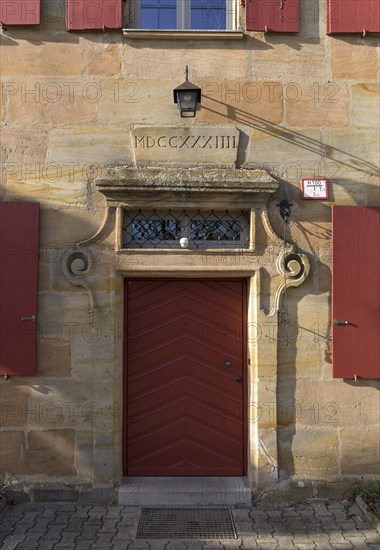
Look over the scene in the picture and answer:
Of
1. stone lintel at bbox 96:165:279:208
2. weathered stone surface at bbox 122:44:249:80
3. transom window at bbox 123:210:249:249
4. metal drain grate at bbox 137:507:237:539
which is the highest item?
weathered stone surface at bbox 122:44:249:80

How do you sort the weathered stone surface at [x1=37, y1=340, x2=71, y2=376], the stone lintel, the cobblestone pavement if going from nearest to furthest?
1. the cobblestone pavement
2. the stone lintel
3. the weathered stone surface at [x1=37, y1=340, x2=71, y2=376]

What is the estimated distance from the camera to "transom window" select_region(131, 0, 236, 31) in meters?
5.62

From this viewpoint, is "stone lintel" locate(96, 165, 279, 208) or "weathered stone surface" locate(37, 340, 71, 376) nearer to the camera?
"stone lintel" locate(96, 165, 279, 208)

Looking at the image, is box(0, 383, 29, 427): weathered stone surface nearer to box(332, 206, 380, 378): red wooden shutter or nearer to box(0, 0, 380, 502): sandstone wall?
box(0, 0, 380, 502): sandstone wall

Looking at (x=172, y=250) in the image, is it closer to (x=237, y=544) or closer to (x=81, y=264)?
(x=81, y=264)

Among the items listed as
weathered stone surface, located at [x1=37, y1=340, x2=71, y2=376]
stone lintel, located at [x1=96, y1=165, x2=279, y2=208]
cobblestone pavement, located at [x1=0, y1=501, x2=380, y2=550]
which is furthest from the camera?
weathered stone surface, located at [x1=37, y1=340, x2=71, y2=376]

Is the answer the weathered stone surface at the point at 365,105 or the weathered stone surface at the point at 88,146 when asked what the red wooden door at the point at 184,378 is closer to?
the weathered stone surface at the point at 88,146

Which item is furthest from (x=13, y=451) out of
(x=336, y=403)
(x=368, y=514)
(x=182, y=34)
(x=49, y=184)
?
(x=182, y=34)

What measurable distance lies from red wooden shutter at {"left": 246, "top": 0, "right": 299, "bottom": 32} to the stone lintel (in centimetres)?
143

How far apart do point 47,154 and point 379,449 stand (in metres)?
4.33

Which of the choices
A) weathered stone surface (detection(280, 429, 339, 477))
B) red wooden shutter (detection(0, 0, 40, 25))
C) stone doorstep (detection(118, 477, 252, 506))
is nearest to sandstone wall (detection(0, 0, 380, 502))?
weathered stone surface (detection(280, 429, 339, 477))

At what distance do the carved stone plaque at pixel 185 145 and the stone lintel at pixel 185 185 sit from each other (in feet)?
0.36

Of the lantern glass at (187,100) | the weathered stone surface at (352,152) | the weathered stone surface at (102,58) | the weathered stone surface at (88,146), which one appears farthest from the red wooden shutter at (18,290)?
the weathered stone surface at (352,152)

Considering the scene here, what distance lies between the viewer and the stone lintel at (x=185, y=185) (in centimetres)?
524
